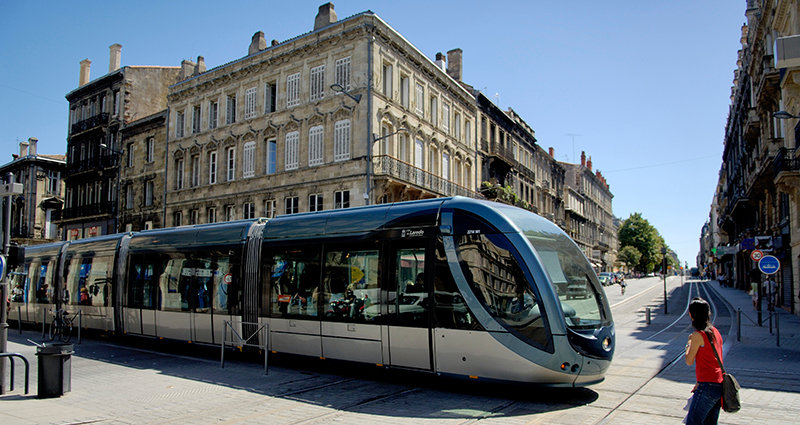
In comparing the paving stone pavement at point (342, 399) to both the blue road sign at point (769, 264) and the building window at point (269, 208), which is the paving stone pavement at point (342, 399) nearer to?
the blue road sign at point (769, 264)

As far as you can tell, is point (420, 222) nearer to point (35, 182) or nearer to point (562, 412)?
point (562, 412)

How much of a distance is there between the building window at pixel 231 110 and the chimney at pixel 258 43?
257cm

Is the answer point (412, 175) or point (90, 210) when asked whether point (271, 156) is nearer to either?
point (412, 175)

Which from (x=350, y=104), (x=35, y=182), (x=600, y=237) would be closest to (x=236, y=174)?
(x=350, y=104)

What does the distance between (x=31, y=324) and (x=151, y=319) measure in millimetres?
8665

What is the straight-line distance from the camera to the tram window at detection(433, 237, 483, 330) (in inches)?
334

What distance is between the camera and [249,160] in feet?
98.6

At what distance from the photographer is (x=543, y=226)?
354 inches

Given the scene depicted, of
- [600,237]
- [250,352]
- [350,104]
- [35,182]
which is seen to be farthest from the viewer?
[600,237]

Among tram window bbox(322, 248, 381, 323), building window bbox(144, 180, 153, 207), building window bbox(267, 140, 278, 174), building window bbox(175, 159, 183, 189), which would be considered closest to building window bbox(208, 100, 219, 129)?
building window bbox(175, 159, 183, 189)

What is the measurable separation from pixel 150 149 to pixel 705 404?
121 feet

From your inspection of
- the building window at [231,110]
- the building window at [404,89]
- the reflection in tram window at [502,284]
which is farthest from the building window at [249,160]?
the reflection in tram window at [502,284]

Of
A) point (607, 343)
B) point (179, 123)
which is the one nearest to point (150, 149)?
point (179, 123)

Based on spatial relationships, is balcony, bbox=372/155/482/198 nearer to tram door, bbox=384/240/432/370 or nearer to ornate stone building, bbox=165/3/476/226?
ornate stone building, bbox=165/3/476/226
